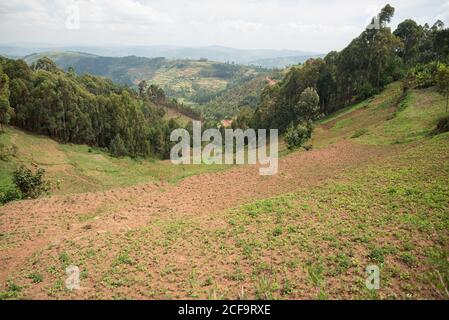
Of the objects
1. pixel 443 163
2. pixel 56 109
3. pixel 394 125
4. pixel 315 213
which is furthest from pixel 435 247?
pixel 56 109

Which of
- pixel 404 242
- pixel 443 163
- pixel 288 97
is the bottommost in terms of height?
pixel 404 242

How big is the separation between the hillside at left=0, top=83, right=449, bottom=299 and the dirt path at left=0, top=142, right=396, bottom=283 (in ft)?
0.36

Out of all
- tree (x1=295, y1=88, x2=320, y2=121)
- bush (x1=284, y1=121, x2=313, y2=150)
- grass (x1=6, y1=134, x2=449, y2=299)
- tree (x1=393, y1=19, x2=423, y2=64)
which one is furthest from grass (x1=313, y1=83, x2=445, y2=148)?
tree (x1=393, y1=19, x2=423, y2=64)

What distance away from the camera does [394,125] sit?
117ft

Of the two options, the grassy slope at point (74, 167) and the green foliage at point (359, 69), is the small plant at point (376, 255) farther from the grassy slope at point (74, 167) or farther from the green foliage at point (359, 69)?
the green foliage at point (359, 69)

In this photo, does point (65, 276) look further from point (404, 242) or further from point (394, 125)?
point (394, 125)

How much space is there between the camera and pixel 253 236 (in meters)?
15.3

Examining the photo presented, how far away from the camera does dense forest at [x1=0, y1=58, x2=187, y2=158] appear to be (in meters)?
50.7

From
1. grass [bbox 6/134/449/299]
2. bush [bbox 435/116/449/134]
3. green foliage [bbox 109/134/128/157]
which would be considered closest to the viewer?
grass [bbox 6/134/449/299]

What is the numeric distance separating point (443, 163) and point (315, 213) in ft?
32.5

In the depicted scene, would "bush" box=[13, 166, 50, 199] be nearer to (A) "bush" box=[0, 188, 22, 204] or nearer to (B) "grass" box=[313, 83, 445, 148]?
(A) "bush" box=[0, 188, 22, 204]

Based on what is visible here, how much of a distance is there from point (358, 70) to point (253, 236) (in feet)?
194

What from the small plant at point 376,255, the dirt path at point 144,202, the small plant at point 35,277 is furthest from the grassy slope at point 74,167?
the small plant at point 376,255

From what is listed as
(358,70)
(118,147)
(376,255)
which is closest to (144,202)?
(376,255)
